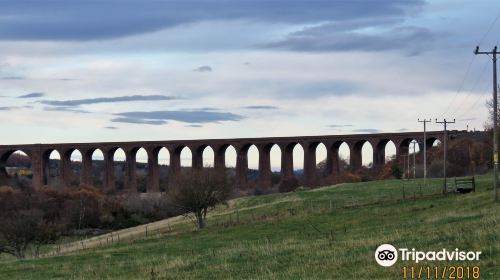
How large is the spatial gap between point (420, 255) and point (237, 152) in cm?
9414

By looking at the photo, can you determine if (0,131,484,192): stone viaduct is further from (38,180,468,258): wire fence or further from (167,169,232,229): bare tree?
(167,169,232,229): bare tree

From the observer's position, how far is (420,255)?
13.6 m

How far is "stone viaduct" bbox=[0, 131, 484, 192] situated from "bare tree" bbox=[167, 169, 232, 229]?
37.2 metres

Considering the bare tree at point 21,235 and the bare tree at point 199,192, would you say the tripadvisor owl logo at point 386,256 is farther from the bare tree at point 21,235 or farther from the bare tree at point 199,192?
the bare tree at point 21,235

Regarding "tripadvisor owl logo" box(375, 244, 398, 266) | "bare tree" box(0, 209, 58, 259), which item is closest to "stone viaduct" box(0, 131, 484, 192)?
"bare tree" box(0, 209, 58, 259)

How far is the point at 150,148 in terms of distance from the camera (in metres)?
114

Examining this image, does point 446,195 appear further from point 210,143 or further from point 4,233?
point 210,143

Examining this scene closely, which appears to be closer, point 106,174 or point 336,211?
point 336,211

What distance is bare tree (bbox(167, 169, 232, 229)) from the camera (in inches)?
1928

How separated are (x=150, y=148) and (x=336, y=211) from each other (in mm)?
75263

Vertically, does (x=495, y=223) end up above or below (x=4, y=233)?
above

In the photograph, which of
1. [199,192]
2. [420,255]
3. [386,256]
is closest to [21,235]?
[199,192]

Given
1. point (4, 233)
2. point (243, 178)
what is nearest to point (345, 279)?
Result: point (4, 233)

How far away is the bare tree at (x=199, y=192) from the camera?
49.0m
